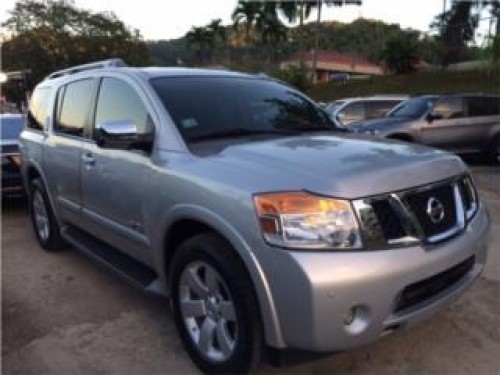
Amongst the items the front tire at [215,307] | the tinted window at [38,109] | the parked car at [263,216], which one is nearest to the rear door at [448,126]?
the tinted window at [38,109]

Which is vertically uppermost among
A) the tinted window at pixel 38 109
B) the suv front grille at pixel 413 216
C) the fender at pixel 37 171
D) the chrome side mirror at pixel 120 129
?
the chrome side mirror at pixel 120 129

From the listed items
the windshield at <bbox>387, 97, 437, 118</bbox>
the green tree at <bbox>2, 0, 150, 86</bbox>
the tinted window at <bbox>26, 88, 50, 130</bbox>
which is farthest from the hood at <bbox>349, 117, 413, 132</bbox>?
the green tree at <bbox>2, 0, 150, 86</bbox>

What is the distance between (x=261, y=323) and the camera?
3316 mm

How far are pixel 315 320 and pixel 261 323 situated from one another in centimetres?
33

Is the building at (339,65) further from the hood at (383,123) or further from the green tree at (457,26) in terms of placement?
the hood at (383,123)

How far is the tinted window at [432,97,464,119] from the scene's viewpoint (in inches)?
540

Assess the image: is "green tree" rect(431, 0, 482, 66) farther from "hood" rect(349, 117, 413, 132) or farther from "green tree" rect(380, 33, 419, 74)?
"hood" rect(349, 117, 413, 132)

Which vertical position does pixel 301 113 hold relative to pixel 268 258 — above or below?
above

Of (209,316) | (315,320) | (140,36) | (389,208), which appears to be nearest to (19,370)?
(209,316)

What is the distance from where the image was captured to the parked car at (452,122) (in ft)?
44.1

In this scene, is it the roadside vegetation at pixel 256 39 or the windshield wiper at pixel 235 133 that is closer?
the windshield wiper at pixel 235 133

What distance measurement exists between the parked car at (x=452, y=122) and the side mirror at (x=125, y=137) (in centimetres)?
944

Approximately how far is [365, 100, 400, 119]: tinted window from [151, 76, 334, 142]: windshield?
1146cm

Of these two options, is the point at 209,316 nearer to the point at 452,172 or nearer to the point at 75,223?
the point at 452,172
